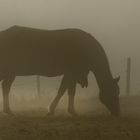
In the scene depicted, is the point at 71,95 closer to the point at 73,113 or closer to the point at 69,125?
the point at 73,113

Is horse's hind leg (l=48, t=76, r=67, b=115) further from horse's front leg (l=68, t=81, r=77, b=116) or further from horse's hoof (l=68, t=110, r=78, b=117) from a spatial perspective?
horse's hoof (l=68, t=110, r=78, b=117)

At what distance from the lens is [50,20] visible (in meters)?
7.61

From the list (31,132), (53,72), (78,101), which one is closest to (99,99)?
(78,101)

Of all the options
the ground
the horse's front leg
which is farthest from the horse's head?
the horse's front leg

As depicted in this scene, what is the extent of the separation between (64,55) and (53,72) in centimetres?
31

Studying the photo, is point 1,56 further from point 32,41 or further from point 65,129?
point 65,129

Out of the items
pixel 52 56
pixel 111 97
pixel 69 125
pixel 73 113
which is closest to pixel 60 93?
pixel 73 113

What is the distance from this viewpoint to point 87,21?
7691mm

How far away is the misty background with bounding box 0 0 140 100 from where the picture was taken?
299 inches

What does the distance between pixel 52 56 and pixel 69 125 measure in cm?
136

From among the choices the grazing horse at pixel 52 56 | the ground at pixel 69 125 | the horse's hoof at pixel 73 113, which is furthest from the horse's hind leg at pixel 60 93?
the horse's hoof at pixel 73 113

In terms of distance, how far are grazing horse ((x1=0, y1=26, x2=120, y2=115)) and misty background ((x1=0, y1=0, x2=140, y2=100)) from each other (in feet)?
1.32

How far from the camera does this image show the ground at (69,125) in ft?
18.3

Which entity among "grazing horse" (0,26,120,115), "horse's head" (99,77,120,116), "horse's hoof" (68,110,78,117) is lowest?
"horse's hoof" (68,110,78,117)
